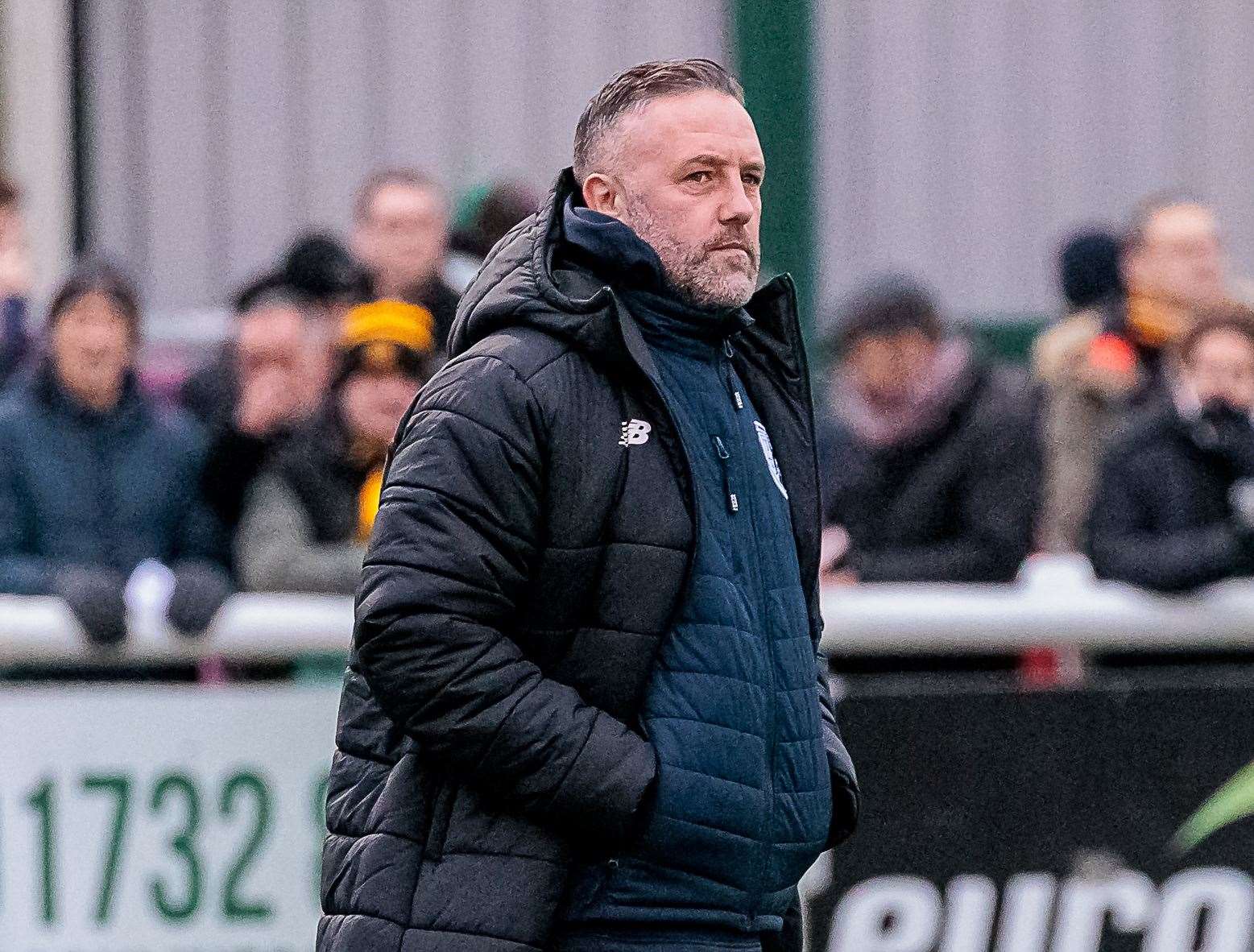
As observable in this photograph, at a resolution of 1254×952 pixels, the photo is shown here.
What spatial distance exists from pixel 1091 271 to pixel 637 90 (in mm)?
4593

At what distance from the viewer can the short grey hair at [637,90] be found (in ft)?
10.9

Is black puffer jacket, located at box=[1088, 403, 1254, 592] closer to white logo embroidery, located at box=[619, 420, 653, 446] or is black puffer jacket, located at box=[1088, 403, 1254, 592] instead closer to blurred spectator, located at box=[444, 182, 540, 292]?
blurred spectator, located at box=[444, 182, 540, 292]

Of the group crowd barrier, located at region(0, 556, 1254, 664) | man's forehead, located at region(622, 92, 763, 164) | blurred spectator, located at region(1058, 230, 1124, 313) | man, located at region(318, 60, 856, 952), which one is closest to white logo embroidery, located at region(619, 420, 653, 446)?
man, located at region(318, 60, 856, 952)

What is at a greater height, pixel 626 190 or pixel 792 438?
pixel 626 190

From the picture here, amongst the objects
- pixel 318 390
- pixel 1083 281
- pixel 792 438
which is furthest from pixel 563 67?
pixel 792 438

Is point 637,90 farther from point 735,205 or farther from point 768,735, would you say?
point 768,735

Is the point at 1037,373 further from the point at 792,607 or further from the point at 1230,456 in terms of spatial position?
the point at 792,607

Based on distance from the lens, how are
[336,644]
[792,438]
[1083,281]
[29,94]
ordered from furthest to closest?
[29,94]
[1083,281]
[336,644]
[792,438]

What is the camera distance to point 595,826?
3209 mm

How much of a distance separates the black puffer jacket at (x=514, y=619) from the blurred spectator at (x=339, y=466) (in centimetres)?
247

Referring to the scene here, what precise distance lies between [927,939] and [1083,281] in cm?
281

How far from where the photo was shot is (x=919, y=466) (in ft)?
19.6

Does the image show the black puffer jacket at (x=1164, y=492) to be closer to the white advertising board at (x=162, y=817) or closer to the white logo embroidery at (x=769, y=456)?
the white advertising board at (x=162, y=817)

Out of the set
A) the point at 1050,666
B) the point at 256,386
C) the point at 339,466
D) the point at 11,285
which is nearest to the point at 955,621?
the point at 1050,666
